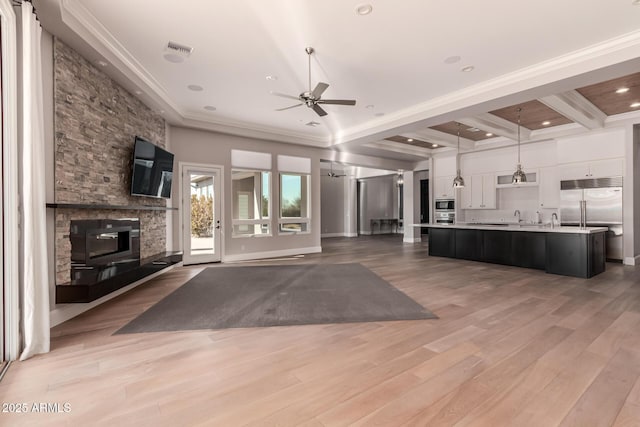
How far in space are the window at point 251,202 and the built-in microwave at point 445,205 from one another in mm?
5978

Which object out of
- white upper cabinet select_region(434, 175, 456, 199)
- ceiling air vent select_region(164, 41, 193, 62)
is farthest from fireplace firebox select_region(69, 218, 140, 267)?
white upper cabinet select_region(434, 175, 456, 199)

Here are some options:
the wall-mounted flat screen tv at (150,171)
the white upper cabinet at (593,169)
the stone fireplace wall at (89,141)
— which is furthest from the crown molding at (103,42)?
the white upper cabinet at (593,169)

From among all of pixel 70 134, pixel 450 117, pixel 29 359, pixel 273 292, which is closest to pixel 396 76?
pixel 450 117

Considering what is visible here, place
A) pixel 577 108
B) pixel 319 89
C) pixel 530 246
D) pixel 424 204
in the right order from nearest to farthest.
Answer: pixel 319 89 < pixel 577 108 < pixel 530 246 < pixel 424 204

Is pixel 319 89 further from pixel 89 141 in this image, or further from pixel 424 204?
pixel 424 204

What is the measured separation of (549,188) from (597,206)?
118 cm

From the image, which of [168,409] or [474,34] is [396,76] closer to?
[474,34]

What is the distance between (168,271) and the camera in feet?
21.1

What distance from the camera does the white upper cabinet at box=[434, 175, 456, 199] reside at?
10406 mm

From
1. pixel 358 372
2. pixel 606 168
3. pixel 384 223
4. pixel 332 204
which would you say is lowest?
pixel 358 372

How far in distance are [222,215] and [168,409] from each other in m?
5.81

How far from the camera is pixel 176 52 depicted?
13.9 ft

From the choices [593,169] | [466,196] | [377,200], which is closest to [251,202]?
[466,196]

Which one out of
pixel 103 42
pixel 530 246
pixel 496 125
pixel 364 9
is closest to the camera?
pixel 364 9
